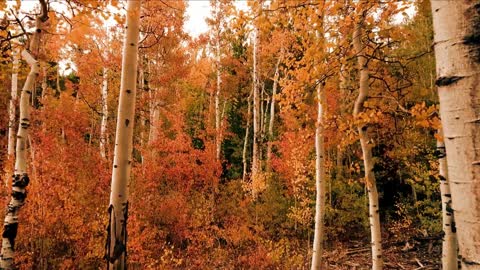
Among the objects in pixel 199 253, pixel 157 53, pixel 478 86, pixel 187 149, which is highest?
pixel 157 53

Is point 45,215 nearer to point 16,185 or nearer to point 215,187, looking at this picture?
point 16,185

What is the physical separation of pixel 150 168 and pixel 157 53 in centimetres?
502

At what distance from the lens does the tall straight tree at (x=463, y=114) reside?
1009mm

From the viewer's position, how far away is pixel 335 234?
43.9ft

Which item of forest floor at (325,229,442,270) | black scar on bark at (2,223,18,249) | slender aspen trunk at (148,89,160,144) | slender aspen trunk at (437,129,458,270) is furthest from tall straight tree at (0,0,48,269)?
forest floor at (325,229,442,270)

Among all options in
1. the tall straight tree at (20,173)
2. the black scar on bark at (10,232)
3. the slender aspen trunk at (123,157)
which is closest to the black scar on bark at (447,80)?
the slender aspen trunk at (123,157)

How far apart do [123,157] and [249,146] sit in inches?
634

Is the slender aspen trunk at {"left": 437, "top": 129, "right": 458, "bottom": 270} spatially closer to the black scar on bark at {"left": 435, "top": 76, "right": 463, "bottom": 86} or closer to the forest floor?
the black scar on bark at {"left": 435, "top": 76, "right": 463, "bottom": 86}

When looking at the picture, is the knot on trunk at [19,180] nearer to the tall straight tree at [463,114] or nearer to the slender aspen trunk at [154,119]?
the tall straight tree at [463,114]

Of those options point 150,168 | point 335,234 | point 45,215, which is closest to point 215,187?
point 150,168

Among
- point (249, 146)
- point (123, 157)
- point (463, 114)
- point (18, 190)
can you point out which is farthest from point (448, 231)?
point (249, 146)

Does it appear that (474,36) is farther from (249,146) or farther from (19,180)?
(249,146)

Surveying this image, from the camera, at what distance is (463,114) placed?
104 centimetres

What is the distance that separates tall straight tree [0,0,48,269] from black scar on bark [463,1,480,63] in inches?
207
